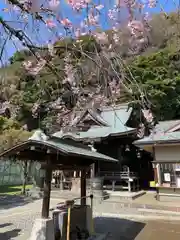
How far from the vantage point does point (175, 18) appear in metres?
2.39

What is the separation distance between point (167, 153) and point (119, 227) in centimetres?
554

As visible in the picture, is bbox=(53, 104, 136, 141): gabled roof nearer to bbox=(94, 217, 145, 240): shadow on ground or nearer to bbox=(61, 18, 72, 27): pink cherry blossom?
bbox=(94, 217, 145, 240): shadow on ground

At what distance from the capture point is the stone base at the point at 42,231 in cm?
420

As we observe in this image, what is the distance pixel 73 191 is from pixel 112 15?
12.4 m

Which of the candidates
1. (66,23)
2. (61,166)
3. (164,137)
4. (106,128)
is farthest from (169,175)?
(66,23)

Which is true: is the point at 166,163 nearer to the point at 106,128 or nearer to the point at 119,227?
the point at 119,227

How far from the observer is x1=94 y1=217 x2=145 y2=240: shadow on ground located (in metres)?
5.85

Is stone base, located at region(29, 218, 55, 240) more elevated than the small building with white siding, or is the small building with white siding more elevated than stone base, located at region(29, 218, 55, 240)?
the small building with white siding

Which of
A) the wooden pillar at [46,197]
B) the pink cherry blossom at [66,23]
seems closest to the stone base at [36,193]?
the wooden pillar at [46,197]

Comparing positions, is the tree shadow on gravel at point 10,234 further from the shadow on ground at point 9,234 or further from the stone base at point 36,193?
the stone base at point 36,193

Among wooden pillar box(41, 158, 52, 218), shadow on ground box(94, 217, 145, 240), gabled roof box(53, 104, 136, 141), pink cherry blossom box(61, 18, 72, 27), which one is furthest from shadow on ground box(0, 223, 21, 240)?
gabled roof box(53, 104, 136, 141)

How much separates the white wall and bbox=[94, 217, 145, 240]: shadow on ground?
15.0ft

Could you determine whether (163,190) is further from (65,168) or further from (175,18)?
(175,18)

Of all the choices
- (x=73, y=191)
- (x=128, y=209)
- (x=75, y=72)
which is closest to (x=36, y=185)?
(x=73, y=191)
